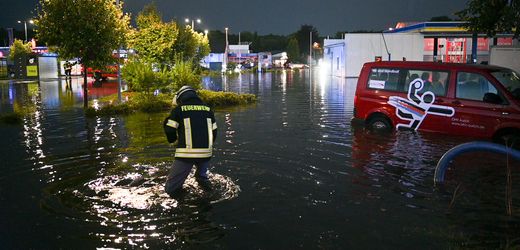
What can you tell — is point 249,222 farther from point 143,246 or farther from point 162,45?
point 162,45

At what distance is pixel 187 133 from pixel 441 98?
708 centimetres

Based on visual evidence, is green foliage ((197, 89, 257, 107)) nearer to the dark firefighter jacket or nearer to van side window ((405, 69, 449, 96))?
van side window ((405, 69, 449, 96))

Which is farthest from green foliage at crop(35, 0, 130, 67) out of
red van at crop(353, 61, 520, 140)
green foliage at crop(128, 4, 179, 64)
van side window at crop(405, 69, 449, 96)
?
van side window at crop(405, 69, 449, 96)

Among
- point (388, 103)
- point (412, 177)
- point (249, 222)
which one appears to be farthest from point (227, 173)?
point (388, 103)

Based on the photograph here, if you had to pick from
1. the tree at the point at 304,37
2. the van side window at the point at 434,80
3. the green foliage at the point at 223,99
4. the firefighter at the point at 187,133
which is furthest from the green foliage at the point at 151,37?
the tree at the point at 304,37

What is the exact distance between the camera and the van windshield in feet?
35.3

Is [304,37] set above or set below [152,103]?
above

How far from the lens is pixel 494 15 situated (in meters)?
13.5

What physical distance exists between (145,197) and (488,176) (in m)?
5.62

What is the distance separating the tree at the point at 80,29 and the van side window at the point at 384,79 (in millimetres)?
10423

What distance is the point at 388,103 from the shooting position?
493 inches

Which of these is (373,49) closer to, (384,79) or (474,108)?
(384,79)

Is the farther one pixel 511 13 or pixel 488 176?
pixel 511 13

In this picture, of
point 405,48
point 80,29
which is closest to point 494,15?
point 80,29
